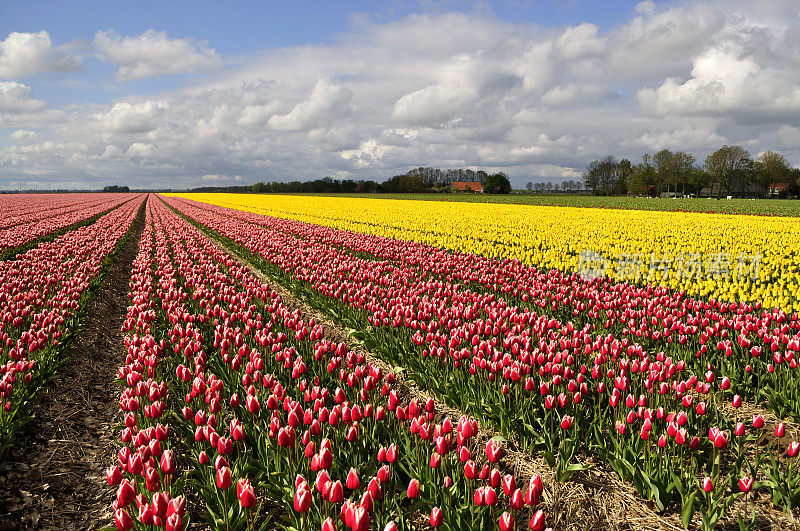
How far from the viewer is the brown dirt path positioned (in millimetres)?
3879

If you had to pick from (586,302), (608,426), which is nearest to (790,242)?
(586,302)

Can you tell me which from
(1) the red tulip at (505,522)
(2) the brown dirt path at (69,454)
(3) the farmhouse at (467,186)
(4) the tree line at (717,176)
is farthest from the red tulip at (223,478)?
(3) the farmhouse at (467,186)

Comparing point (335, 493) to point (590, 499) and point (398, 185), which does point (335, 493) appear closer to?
point (590, 499)

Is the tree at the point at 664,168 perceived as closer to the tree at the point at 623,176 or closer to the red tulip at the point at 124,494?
the tree at the point at 623,176

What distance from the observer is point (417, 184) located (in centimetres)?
12300

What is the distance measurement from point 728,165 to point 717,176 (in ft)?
9.89

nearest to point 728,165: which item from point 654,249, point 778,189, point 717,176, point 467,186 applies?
point 717,176

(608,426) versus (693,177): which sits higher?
(693,177)

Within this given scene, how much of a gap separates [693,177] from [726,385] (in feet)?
414

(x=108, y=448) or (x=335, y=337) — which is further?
(x=335, y=337)

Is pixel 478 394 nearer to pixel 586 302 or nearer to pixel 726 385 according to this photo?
pixel 726 385

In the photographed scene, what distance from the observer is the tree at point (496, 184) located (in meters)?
128

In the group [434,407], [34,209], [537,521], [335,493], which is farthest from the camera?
[34,209]

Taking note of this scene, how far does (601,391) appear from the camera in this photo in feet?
15.4
